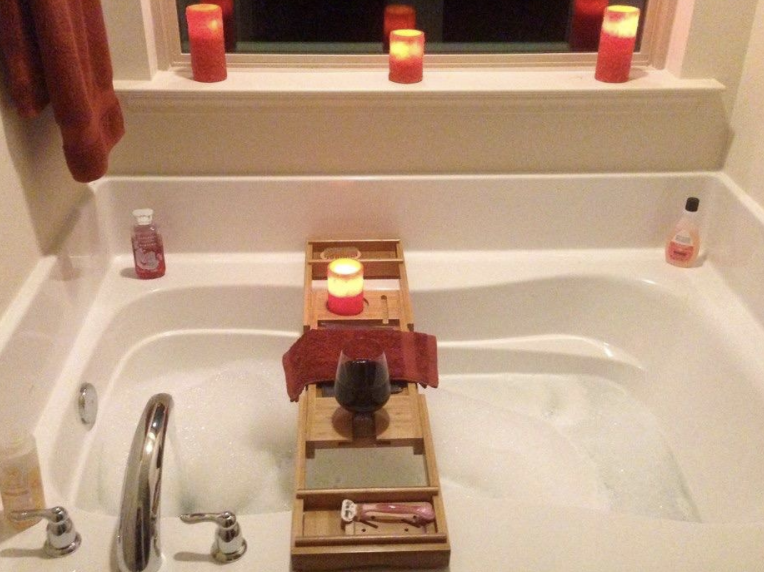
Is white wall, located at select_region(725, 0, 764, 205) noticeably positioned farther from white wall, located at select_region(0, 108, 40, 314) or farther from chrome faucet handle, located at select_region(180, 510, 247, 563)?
white wall, located at select_region(0, 108, 40, 314)

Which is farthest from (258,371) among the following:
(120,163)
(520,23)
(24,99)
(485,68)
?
(520,23)

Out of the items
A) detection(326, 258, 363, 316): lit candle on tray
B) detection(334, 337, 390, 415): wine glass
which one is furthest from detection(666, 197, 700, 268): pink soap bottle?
detection(334, 337, 390, 415): wine glass

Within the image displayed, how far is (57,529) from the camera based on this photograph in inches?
38.2

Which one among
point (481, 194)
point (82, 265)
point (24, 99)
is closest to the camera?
point (24, 99)

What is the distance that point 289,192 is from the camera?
1.66 m

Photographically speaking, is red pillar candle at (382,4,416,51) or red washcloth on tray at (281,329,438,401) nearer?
red washcloth on tray at (281,329,438,401)

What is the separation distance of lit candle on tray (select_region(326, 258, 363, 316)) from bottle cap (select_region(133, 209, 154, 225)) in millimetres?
393

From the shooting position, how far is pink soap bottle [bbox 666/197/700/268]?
1658 millimetres

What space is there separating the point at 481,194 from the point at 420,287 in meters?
0.25

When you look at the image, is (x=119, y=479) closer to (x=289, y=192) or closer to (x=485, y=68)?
(x=289, y=192)

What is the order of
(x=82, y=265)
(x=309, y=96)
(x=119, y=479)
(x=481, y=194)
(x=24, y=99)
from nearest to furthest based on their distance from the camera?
(x=24, y=99)
(x=119, y=479)
(x=82, y=265)
(x=309, y=96)
(x=481, y=194)

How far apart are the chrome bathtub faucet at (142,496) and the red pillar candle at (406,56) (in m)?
0.99

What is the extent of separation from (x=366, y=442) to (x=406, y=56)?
837mm

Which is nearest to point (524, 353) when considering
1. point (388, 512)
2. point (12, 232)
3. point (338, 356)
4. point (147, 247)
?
point (338, 356)
